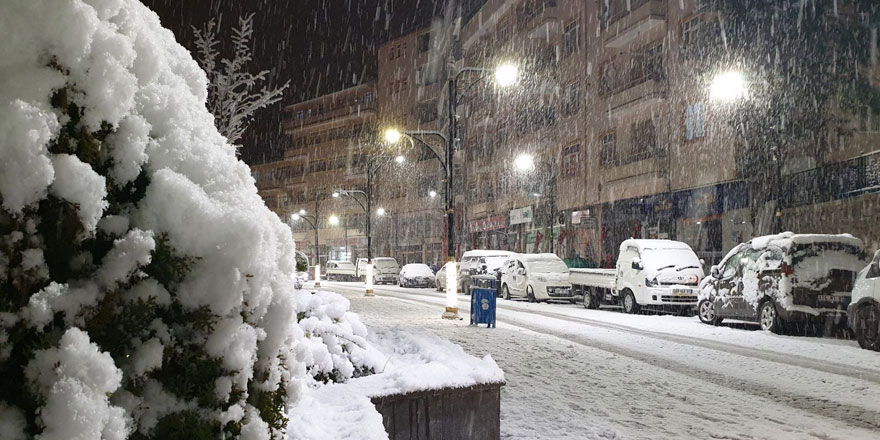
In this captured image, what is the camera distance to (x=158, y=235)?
72.4 inches

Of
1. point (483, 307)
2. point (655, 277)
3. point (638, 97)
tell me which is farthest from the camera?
point (638, 97)

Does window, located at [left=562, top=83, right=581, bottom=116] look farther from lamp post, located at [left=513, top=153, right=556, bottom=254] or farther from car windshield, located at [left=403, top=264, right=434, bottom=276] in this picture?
car windshield, located at [left=403, top=264, right=434, bottom=276]

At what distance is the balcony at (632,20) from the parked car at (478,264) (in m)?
10.3

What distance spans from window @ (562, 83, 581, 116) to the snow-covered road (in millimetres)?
20330

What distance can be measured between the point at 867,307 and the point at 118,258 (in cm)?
1266

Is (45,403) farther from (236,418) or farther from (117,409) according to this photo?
(236,418)

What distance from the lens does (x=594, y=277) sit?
21609 millimetres

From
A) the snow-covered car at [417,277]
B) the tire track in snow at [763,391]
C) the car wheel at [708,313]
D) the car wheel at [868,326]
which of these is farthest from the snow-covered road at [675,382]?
the snow-covered car at [417,277]

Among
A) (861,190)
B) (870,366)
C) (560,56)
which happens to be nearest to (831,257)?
(870,366)

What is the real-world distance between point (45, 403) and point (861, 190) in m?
23.2

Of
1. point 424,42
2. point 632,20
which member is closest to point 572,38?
point 632,20

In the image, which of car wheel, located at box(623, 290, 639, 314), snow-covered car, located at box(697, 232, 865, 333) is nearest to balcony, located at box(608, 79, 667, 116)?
car wheel, located at box(623, 290, 639, 314)

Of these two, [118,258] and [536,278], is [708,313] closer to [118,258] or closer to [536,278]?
[536,278]

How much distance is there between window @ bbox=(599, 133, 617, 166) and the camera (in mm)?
30438
